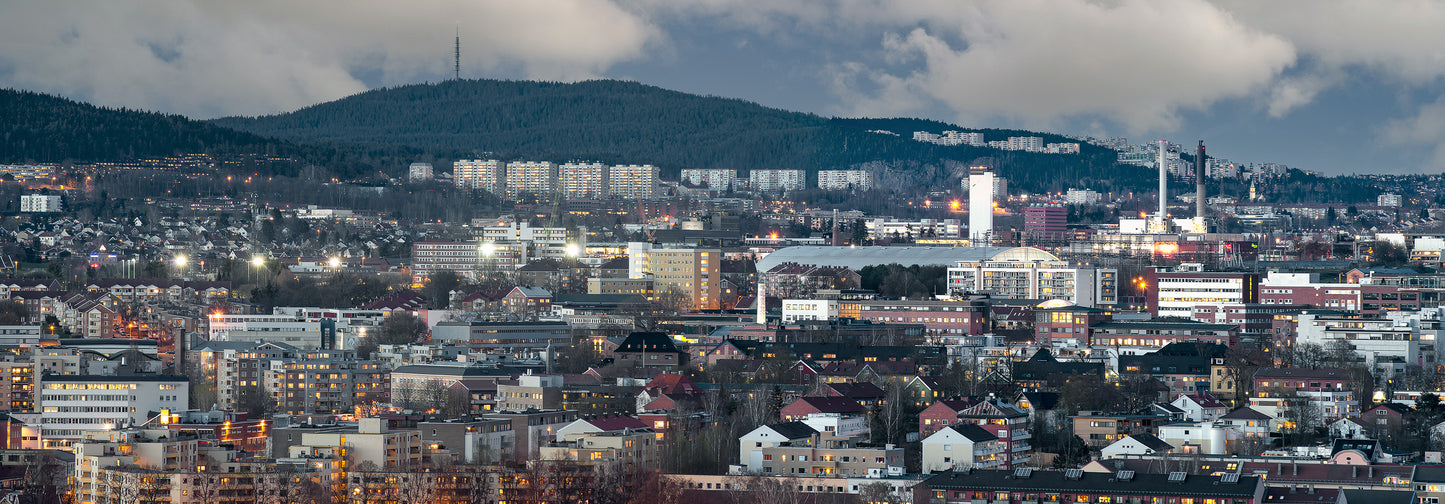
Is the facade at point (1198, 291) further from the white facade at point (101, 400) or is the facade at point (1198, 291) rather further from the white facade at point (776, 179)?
the white facade at point (776, 179)

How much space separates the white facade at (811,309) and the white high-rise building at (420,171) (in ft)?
153

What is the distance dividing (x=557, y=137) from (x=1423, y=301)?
71161 mm

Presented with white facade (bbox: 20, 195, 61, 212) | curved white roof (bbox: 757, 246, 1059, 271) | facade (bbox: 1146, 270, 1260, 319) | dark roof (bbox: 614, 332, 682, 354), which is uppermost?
white facade (bbox: 20, 195, 61, 212)

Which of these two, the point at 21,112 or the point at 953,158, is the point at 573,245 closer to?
the point at 21,112

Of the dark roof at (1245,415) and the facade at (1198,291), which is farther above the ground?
the facade at (1198,291)

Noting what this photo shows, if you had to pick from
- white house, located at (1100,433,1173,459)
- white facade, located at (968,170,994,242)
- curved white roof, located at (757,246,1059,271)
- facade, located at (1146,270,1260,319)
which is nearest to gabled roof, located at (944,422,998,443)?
white house, located at (1100,433,1173,459)

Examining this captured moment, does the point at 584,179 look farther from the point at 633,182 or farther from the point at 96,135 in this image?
the point at 96,135

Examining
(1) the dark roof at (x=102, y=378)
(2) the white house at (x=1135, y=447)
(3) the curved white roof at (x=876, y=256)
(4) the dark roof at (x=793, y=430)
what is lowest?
(2) the white house at (x=1135, y=447)

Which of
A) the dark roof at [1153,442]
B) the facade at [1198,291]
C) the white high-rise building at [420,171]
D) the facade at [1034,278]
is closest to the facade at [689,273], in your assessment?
the facade at [1034,278]

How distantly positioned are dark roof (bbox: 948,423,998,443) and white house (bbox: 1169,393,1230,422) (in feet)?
13.3

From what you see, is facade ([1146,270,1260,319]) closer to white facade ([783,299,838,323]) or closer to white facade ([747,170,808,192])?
white facade ([783,299,838,323])

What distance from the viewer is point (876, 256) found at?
69.8 m

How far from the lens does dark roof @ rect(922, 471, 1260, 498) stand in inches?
1134

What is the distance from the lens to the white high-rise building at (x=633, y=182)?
10700 centimetres
